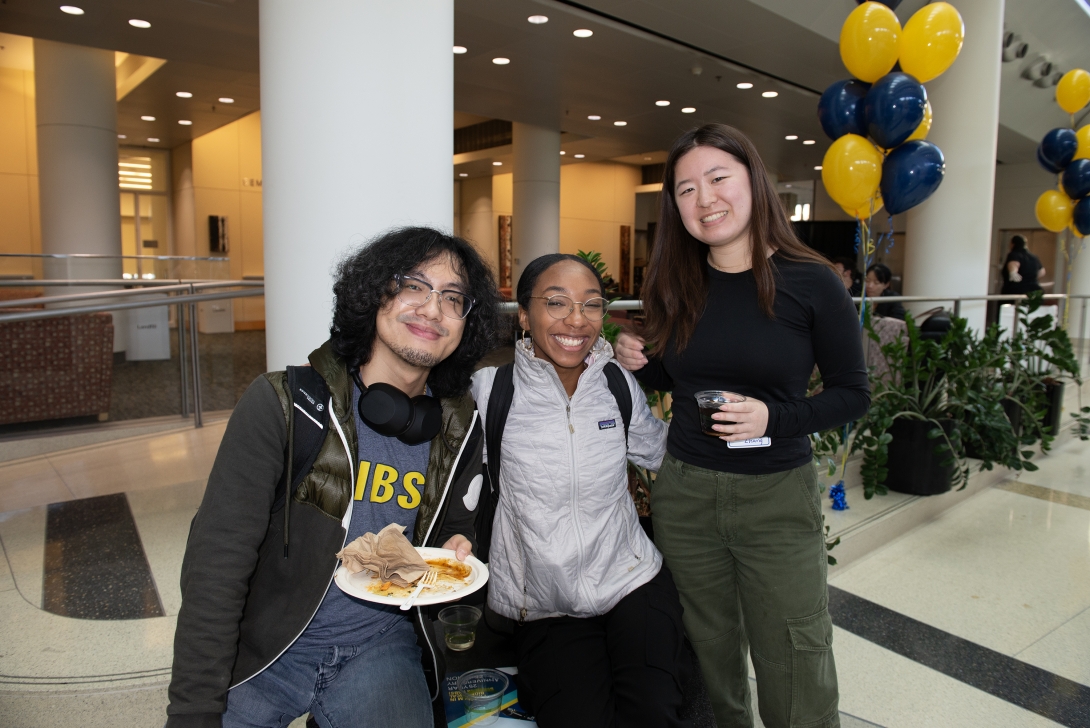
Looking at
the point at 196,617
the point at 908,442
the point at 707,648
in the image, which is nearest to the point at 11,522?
the point at 196,617

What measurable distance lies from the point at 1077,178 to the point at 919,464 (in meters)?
5.53

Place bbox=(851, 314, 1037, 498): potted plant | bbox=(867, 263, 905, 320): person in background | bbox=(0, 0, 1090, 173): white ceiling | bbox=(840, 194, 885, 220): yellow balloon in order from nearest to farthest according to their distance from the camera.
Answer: bbox=(851, 314, 1037, 498): potted plant, bbox=(840, 194, 885, 220): yellow balloon, bbox=(867, 263, 905, 320): person in background, bbox=(0, 0, 1090, 173): white ceiling

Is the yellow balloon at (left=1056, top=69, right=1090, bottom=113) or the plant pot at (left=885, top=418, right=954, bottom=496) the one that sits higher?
the yellow balloon at (left=1056, top=69, right=1090, bottom=113)

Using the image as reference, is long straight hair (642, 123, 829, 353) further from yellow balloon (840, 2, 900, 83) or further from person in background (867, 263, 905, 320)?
person in background (867, 263, 905, 320)

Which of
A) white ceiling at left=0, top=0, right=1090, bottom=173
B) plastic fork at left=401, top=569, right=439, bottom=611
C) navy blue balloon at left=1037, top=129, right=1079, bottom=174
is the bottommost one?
plastic fork at left=401, top=569, right=439, bottom=611

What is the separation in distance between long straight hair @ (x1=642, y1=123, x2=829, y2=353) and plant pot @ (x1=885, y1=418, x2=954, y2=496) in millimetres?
3113

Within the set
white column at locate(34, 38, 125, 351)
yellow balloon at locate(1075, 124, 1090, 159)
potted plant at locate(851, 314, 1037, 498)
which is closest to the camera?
potted plant at locate(851, 314, 1037, 498)

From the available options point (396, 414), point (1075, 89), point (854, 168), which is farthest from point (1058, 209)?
point (396, 414)

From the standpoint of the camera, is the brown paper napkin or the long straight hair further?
the long straight hair

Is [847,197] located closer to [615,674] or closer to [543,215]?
[615,674]

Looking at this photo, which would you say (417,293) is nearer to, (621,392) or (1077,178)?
(621,392)

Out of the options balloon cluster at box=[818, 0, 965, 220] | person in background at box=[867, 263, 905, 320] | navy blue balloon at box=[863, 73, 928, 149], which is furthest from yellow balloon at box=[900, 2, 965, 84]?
person in background at box=[867, 263, 905, 320]

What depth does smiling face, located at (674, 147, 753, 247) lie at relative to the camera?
5.06 feet

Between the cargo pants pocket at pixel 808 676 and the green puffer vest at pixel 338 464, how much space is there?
0.87 meters
